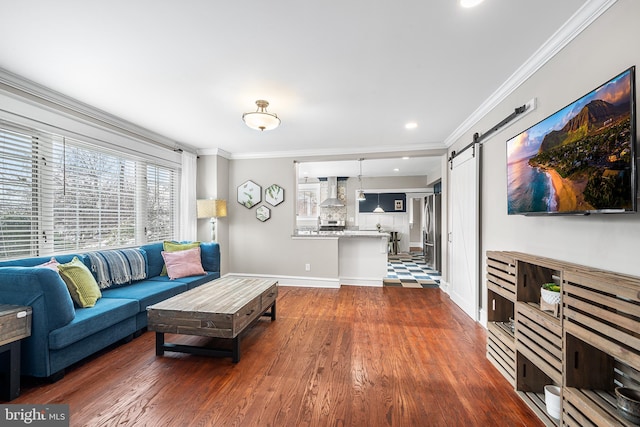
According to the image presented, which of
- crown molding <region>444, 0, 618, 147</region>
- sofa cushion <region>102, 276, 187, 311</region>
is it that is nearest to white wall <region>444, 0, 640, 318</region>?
crown molding <region>444, 0, 618, 147</region>

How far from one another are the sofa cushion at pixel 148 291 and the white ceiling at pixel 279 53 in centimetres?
210

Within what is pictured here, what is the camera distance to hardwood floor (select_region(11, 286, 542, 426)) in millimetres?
1712

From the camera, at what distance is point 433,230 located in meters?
6.50

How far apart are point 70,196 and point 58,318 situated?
1.63 metres

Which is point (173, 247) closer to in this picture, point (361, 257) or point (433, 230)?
point (361, 257)

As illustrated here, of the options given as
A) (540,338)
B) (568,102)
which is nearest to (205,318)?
(540,338)

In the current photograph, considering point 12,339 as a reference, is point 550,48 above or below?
above

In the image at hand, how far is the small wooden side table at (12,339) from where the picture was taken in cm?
181

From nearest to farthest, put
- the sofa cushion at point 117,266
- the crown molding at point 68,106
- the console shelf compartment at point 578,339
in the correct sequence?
the console shelf compartment at point 578,339
the crown molding at point 68,106
the sofa cushion at point 117,266

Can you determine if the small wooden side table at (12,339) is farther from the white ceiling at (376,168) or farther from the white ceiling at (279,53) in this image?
the white ceiling at (376,168)

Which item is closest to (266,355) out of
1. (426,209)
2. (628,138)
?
(628,138)

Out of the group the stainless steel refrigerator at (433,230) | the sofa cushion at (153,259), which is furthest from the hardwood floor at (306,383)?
the stainless steel refrigerator at (433,230)

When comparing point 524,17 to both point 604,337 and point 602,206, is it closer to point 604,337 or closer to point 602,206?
point 602,206

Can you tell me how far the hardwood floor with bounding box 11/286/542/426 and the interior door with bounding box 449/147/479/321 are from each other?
577mm
